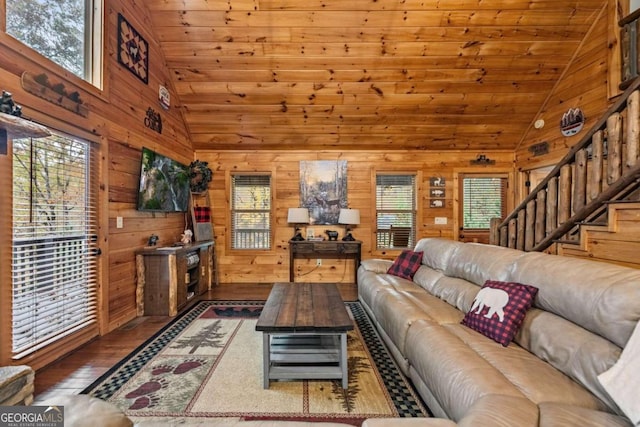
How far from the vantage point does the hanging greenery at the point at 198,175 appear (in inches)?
186

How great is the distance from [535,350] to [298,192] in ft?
13.3

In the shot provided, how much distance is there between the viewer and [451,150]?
5.16 meters

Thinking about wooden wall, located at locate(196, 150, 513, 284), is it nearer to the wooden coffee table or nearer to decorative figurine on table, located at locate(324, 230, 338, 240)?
decorative figurine on table, located at locate(324, 230, 338, 240)

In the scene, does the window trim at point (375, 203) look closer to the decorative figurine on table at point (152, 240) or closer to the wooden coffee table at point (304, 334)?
the wooden coffee table at point (304, 334)

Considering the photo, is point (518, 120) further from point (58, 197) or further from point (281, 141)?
point (58, 197)

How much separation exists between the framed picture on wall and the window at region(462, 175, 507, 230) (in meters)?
5.19

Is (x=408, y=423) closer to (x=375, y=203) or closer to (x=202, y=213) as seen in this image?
(x=375, y=203)

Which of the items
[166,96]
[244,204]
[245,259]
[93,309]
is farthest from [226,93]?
[93,309]

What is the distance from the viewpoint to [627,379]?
110cm

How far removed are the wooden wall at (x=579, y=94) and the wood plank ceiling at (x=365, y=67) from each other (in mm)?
114

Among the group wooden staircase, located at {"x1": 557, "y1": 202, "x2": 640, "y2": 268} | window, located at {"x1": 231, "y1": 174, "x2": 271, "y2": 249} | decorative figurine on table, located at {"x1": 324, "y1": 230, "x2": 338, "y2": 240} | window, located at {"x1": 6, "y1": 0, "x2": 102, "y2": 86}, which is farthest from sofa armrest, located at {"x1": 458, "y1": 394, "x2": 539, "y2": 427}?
window, located at {"x1": 231, "y1": 174, "x2": 271, "y2": 249}

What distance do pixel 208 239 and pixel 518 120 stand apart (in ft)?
18.0

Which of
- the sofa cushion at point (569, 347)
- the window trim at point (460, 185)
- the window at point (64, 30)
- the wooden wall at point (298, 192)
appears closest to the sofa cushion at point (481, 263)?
the sofa cushion at point (569, 347)

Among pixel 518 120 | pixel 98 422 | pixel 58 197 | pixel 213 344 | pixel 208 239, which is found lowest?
pixel 213 344
